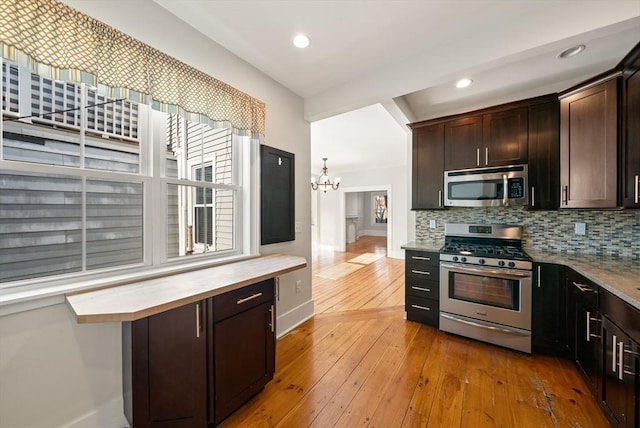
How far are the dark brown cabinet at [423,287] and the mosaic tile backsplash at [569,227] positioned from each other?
72 cm

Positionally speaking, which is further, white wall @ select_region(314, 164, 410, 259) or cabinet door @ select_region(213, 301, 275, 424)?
white wall @ select_region(314, 164, 410, 259)

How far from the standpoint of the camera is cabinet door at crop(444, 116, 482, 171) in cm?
275

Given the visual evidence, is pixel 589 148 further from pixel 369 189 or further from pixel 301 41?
pixel 369 189

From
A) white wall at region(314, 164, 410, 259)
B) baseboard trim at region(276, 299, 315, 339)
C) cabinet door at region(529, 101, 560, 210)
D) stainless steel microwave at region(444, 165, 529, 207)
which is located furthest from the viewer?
white wall at region(314, 164, 410, 259)

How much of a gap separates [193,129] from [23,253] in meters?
1.33

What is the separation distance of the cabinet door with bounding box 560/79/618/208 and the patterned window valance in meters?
2.98

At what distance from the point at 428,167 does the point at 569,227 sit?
4.88ft

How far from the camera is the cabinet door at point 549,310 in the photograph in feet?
7.14

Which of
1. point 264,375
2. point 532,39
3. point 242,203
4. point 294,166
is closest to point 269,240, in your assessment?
point 242,203

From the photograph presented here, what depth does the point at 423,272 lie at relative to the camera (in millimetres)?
2844

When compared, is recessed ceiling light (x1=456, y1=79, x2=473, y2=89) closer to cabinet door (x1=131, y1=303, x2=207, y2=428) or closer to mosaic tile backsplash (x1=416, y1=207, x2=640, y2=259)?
mosaic tile backsplash (x1=416, y1=207, x2=640, y2=259)

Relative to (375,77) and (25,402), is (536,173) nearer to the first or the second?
(375,77)

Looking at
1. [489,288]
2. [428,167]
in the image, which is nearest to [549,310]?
[489,288]

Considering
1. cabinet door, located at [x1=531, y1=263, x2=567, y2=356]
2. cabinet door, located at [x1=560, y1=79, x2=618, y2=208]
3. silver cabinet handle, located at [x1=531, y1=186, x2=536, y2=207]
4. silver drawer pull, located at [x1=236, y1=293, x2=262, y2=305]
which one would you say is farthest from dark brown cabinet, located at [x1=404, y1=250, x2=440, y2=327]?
silver drawer pull, located at [x1=236, y1=293, x2=262, y2=305]
